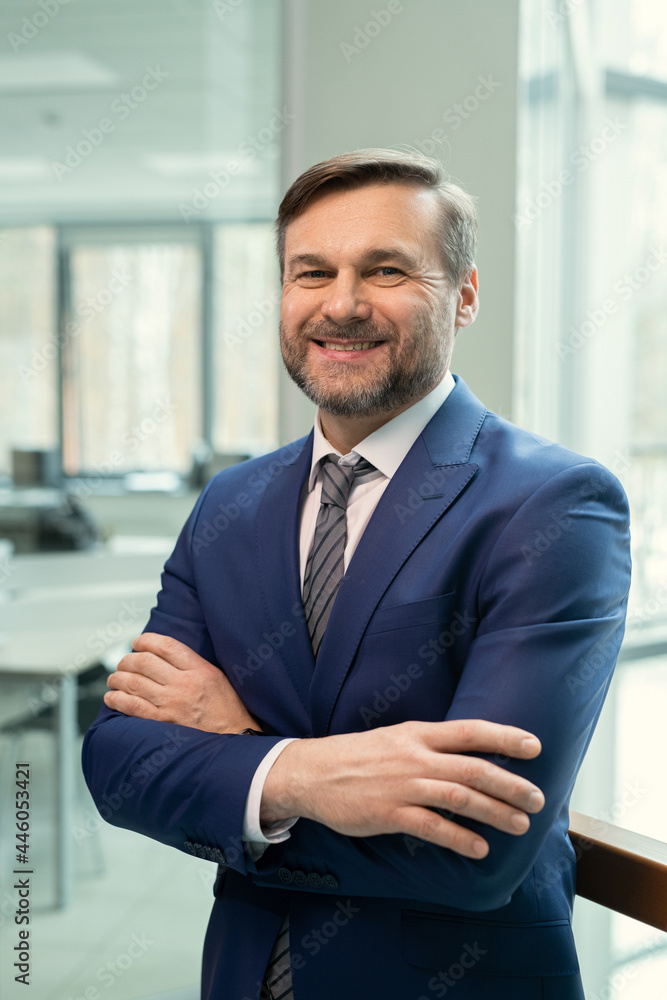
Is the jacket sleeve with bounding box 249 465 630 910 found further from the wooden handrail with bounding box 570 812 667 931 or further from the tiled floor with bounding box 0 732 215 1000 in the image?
the tiled floor with bounding box 0 732 215 1000

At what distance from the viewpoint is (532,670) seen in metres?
0.99

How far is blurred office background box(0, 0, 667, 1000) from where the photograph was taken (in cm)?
190

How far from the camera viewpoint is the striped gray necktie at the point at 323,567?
3.81ft

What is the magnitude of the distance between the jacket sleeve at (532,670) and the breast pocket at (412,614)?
50 mm

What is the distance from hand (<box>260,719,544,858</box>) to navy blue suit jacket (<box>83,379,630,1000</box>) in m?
0.04

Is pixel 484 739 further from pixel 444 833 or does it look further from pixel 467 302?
pixel 467 302

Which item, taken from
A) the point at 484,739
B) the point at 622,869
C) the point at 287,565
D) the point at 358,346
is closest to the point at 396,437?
the point at 358,346

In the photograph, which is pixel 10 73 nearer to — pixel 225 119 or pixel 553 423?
pixel 225 119

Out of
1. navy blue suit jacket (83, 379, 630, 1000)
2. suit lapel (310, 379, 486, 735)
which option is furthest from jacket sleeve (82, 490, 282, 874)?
suit lapel (310, 379, 486, 735)

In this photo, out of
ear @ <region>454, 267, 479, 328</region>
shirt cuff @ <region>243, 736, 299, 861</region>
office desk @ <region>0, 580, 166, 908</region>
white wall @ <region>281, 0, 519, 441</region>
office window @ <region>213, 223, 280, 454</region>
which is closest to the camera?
shirt cuff @ <region>243, 736, 299, 861</region>

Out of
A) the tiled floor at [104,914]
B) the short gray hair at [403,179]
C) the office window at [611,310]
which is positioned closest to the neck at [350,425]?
the short gray hair at [403,179]

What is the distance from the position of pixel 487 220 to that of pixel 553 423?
93cm

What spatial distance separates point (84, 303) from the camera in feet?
6.76

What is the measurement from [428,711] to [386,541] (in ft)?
0.79
